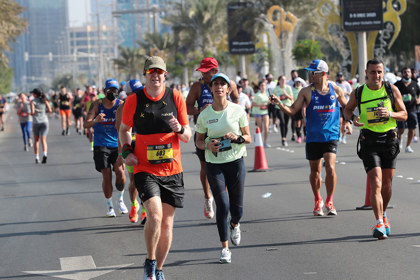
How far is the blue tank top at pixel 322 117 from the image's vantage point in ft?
32.9

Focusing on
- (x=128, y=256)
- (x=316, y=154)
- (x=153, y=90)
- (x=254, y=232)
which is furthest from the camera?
(x=316, y=154)

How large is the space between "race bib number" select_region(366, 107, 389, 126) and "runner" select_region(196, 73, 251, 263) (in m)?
1.68

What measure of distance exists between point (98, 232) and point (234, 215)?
2485 millimetres

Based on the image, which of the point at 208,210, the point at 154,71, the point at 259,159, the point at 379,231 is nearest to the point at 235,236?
the point at 379,231

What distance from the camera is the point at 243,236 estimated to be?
9078mm

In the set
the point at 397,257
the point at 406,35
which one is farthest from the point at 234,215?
the point at 406,35

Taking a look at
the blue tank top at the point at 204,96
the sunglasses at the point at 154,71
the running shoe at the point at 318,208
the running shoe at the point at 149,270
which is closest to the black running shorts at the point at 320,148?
the running shoe at the point at 318,208

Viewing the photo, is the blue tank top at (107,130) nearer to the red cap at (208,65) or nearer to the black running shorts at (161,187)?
the red cap at (208,65)

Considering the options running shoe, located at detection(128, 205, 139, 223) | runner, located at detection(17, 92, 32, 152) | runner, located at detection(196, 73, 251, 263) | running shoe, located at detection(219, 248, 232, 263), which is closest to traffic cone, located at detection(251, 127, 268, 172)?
running shoe, located at detection(128, 205, 139, 223)

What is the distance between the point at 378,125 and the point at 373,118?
92mm

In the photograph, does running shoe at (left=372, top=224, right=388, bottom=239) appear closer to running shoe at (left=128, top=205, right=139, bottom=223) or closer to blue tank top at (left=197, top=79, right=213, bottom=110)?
blue tank top at (left=197, top=79, right=213, bottom=110)

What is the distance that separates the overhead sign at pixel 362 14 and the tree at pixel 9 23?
1592 cm

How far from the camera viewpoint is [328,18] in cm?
4788

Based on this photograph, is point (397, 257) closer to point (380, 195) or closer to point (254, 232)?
point (380, 195)
